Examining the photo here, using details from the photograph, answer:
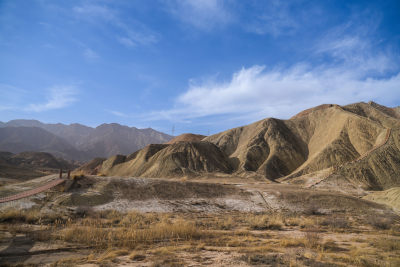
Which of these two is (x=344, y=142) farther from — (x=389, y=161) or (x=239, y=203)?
(x=239, y=203)

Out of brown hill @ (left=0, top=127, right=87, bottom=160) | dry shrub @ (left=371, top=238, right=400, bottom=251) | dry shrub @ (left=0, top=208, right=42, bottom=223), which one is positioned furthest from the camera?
brown hill @ (left=0, top=127, right=87, bottom=160)

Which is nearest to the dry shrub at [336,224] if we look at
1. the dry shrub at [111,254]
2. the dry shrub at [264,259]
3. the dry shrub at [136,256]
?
the dry shrub at [264,259]

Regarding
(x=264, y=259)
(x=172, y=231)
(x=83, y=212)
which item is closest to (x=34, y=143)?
(x=83, y=212)

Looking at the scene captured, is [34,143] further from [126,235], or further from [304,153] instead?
[126,235]

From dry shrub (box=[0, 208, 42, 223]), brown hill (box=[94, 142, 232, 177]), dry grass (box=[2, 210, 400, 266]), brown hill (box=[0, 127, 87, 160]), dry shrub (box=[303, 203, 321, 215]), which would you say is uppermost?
brown hill (box=[0, 127, 87, 160])

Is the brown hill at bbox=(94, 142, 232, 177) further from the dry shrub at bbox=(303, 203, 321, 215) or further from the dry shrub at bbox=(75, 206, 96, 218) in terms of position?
the dry shrub at bbox=(75, 206, 96, 218)

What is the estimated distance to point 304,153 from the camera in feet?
211

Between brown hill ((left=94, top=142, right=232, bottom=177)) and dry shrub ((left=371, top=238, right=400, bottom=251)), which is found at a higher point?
brown hill ((left=94, top=142, right=232, bottom=177))

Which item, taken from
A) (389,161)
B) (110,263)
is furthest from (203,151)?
(110,263)

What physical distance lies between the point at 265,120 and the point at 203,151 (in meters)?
27.0

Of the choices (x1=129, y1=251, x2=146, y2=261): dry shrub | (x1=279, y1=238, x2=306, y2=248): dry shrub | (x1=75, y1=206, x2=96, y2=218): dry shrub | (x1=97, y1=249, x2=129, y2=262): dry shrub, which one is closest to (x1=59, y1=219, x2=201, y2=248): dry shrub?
(x1=97, y1=249, x2=129, y2=262): dry shrub

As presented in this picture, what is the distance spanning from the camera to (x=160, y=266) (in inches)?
266

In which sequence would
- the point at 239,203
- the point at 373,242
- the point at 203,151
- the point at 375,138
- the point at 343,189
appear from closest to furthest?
the point at 373,242
the point at 239,203
the point at 343,189
the point at 375,138
the point at 203,151

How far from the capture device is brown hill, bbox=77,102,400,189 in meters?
40.7
